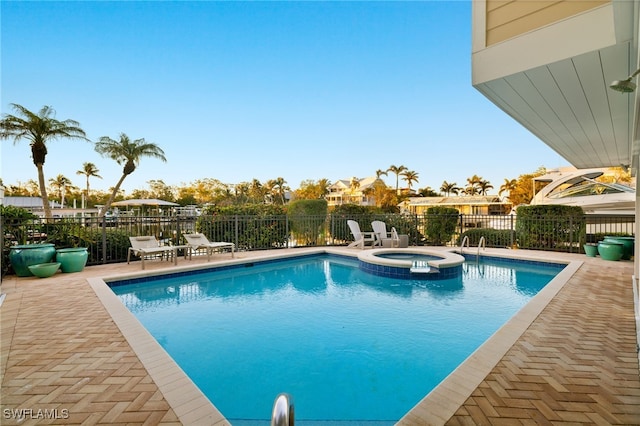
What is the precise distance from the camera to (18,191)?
153 feet

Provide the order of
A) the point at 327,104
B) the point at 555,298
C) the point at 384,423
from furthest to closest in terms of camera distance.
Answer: the point at 327,104
the point at 555,298
the point at 384,423

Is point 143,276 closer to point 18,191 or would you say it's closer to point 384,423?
point 384,423

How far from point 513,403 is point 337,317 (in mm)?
3133

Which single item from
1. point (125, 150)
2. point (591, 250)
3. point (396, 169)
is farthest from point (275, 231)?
point (396, 169)

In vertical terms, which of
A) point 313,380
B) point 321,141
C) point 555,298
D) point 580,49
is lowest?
point 313,380

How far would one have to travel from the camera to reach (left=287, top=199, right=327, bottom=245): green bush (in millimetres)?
12617

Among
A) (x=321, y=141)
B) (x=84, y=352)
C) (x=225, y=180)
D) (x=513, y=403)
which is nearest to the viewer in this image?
(x=513, y=403)

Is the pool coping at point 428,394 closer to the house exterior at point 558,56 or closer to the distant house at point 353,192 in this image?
the house exterior at point 558,56

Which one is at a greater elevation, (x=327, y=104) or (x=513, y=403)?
(x=327, y=104)

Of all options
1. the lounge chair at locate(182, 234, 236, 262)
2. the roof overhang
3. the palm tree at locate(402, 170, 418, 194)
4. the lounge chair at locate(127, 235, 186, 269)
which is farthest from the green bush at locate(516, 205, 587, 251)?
the palm tree at locate(402, 170, 418, 194)

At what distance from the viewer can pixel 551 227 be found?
35.8 feet

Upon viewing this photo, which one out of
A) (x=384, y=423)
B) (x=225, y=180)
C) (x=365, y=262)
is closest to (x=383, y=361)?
(x=384, y=423)

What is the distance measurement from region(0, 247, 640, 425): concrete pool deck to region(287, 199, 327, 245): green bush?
27.0 feet

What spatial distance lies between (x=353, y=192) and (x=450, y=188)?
2681 cm
